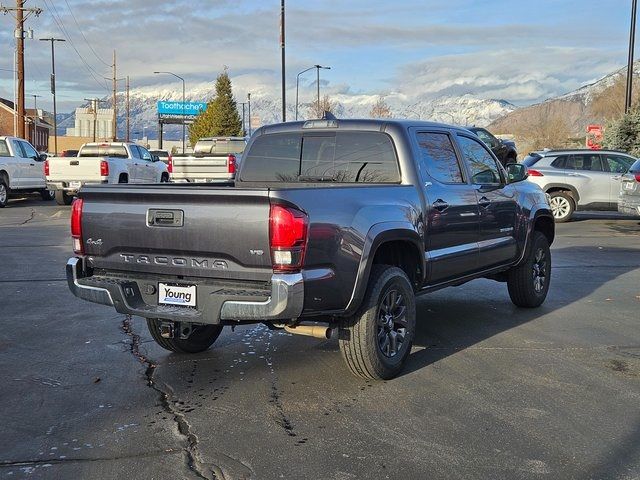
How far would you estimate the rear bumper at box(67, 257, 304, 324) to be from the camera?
14.4 feet

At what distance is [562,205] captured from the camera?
1723 centimetres

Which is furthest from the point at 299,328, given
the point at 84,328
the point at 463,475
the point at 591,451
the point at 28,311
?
the point at 28,311

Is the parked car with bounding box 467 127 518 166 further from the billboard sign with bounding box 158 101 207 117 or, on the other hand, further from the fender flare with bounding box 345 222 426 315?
the billboard sign with bounding box 158 101 207 117

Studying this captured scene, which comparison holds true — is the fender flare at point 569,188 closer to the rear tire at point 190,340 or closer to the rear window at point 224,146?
the rear window at point 224,146

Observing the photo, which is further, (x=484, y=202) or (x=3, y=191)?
(x=3, y=191)

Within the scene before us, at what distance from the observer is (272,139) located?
258 inches

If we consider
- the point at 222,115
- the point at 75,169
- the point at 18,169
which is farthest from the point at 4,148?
the point at 222,115

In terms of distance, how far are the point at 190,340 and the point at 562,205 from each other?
13.4 meters

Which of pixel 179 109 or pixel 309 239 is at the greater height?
pixel 179 109

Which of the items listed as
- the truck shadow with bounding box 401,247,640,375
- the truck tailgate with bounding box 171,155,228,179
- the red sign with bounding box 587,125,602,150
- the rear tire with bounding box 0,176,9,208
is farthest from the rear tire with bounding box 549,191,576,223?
the red sign with bounding box 587,125,602,150

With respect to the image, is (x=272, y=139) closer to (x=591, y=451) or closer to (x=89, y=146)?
(x=591, y=451)

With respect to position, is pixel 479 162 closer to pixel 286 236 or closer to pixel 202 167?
pixel 286 236

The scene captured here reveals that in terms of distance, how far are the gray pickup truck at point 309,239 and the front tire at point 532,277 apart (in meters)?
0.89

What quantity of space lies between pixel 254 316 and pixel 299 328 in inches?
23.7
